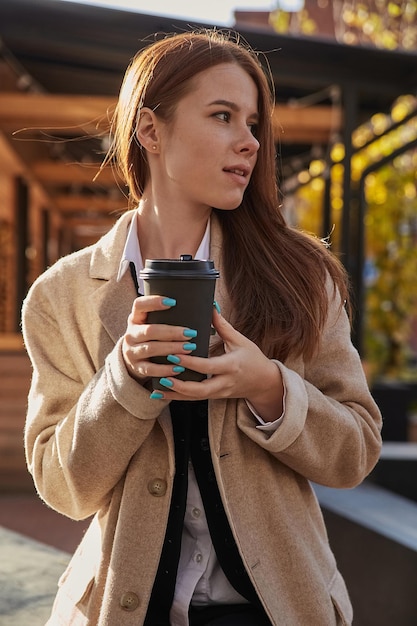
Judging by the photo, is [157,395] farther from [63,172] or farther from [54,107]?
[63,172]

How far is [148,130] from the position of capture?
1.97 m

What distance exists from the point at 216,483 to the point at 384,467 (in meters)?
3.60

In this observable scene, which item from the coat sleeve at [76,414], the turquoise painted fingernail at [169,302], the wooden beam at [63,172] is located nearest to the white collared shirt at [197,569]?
the coat sleeve at [76,414]

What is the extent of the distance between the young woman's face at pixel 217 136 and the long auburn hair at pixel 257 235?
3cm

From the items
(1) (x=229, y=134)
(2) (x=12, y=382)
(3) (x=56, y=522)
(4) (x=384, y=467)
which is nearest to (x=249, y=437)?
(1) (x=229, y=134)

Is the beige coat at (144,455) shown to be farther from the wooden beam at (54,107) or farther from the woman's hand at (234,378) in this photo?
the wooden beam at (54,107)

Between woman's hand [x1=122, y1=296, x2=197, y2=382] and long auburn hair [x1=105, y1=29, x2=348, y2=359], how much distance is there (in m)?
0.35

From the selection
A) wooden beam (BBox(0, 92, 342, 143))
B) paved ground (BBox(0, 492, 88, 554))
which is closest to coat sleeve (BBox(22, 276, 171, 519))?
paved ground (BBox(0, 492, 88, 554))

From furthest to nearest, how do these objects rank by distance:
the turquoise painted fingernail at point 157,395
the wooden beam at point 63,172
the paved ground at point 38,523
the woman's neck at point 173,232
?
1. the wooden beam at point 63,172
2. the paved ground at point 38,523
3. the woman's neck at point 173,232
4. the turquoise painted fingernail at point 157,395

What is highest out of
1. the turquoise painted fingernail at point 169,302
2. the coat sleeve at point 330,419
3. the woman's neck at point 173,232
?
the woman's neck at point 173,232

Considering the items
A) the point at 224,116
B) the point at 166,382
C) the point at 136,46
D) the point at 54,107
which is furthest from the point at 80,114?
the point at 166,382

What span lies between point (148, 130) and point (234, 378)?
61 cm

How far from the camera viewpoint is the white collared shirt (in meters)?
1.77

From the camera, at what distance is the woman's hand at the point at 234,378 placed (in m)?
1.54
